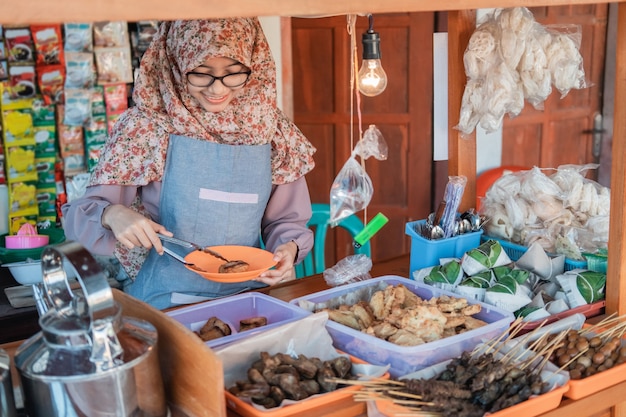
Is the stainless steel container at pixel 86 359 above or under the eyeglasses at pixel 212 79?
under

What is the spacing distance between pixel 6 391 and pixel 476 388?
3.04 feet

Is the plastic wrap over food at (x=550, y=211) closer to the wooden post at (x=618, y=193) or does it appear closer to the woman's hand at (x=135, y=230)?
the wooden post at (x=618, y=193)

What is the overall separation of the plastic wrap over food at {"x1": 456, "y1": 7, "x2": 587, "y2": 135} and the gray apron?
76cm

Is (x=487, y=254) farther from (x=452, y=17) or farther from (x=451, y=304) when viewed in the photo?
(x=452, y=17)

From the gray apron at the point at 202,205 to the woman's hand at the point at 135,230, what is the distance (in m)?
0.29

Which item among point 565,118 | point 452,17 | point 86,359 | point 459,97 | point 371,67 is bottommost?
point 86,359

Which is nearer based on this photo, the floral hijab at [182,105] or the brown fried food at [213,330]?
the brown fried food at [213,330]

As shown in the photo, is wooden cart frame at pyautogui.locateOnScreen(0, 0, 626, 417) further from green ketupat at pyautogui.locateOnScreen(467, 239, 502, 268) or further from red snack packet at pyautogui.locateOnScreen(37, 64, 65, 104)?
red snack packet at pyautogui.locateOnScreen(37, 64, 65, 104)

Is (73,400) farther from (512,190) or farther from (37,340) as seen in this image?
(512,190)

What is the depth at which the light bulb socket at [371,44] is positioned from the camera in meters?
2.54

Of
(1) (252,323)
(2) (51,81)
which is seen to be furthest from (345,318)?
(2) (51,81)

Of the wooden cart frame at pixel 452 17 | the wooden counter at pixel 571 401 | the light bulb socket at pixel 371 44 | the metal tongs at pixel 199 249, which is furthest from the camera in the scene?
the light bulb socket at pixel 371 44

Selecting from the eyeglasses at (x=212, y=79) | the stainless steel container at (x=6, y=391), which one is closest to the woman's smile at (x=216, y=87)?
the eyeglasses at (x=212, y=79)

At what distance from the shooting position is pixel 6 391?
1284mm
